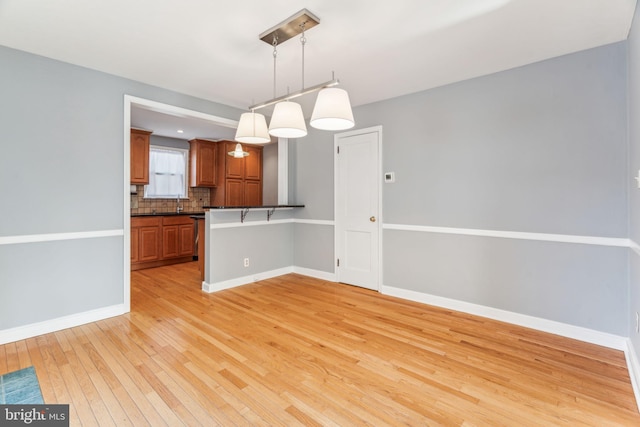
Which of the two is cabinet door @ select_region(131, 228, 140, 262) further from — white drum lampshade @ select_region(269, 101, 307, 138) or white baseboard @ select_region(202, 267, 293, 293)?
white drum lampshade @ select_region(269, 101, 307, 138)

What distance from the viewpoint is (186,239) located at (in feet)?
19.6

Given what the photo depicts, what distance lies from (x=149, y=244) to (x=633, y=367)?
6.20 metres

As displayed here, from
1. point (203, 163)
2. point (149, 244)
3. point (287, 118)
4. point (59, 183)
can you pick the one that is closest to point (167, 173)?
point (203, 163)

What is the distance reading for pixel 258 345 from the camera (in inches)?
101

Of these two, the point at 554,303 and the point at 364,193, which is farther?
the point at 364,193

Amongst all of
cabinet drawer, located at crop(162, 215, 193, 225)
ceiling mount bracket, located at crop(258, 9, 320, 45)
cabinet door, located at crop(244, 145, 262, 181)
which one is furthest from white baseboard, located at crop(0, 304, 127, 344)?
cabinet door, located at crop(244, 145, 262, 181)

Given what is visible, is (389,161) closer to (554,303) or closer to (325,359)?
(554,303)

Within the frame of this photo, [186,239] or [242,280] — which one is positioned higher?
[186,239]

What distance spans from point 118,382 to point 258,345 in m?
0.98

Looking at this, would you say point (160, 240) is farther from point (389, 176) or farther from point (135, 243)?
point (389, 176)

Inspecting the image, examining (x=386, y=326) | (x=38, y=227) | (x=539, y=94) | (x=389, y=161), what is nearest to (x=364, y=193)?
(x=389, y=161)

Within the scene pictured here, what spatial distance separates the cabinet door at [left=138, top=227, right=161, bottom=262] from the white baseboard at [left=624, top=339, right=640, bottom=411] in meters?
6.12

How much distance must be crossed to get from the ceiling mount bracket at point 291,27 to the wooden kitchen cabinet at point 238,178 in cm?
447

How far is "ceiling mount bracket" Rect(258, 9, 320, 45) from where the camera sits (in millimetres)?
2193
